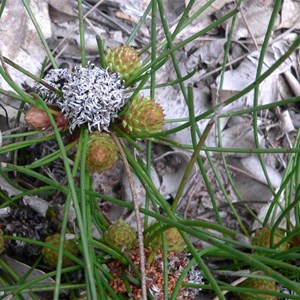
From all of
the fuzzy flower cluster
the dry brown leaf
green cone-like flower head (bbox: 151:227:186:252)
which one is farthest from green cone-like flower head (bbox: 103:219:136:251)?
the dry brown leaf

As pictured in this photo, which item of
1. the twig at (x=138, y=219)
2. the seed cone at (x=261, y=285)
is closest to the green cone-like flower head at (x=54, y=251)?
the twig at (x=138, y=219)

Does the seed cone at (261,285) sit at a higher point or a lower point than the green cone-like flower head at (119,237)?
lower

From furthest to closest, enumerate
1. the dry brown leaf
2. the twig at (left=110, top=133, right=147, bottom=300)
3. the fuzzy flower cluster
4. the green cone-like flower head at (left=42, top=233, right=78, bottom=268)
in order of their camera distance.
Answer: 1. the dry brown leaf
2. the green cone-like flower head at (left=42, top=233, right=78, bottom=268)
3. the fuzzy flower cluster
4. the twig at (left=110, top=133, right=147, bottom=300)

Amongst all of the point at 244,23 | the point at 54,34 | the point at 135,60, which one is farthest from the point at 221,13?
the point at 135,60

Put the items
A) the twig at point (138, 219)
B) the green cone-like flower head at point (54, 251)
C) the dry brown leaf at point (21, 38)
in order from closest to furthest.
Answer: the twig at point (138, 219)
the green cone-like flower head at point (54, 251)
the dry brown leaf at point (21, 38)

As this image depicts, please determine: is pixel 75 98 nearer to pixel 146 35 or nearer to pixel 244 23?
pixel 146 35

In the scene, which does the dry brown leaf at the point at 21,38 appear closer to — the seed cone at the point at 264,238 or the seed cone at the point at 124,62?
the seed cone at the point at 124,62

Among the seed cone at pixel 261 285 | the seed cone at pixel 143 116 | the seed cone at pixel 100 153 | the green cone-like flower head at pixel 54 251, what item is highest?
the seed cone at pixel 143 116

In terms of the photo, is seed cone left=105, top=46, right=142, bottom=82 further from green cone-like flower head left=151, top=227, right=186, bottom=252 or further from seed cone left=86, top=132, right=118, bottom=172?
green cone-like flower head left=151, top=227, right=186, bottom=252
